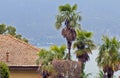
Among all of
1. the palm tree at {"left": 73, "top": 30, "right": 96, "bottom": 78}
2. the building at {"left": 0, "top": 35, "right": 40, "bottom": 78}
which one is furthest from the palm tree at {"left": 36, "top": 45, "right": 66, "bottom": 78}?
the palm tree at {"left": 73, "top": 30, "right": 96, "bottom": 78}

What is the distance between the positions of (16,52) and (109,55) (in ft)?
23.1

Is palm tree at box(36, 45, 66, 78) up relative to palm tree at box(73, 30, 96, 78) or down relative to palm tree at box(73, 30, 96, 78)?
down

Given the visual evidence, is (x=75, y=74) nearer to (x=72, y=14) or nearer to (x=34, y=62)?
(x=34, y=62)

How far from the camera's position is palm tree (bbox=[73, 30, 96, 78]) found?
39.5 m

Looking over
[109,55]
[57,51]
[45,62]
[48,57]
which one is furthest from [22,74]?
[109,55]

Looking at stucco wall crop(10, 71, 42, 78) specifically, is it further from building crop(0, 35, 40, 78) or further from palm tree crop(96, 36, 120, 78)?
palm tree crop(96, 36, 120, 78)

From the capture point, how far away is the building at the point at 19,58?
34812 millimetres

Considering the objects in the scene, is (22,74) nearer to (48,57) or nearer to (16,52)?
(16,52)

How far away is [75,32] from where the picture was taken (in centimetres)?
3966

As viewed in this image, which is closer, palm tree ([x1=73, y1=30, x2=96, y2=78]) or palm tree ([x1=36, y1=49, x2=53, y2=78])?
palm tree ([x1=36, y1=49, x2=53, y2=78])

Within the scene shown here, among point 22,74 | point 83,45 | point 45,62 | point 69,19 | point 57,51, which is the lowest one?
point 22,74

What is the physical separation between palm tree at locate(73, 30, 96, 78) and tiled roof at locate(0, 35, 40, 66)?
3.70 m

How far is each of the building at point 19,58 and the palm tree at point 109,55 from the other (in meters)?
5.18

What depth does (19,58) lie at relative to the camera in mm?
35719
